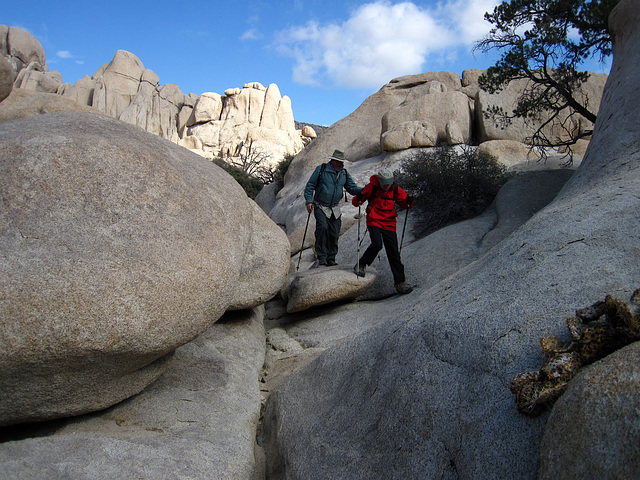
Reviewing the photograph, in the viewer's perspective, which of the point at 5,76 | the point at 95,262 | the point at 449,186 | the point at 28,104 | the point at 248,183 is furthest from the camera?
the point at 248,183

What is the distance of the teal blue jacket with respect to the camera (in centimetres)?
853

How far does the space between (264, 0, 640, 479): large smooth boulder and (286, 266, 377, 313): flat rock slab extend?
2.26 meters

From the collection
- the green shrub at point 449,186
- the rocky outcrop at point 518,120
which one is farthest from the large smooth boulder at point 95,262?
the rocky outcrop at point 518,120

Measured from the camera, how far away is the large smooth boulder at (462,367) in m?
2.69

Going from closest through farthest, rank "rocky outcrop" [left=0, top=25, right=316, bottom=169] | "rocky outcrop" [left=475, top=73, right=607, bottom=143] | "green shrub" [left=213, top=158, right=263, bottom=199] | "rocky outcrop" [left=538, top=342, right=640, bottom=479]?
"rocky outcrop" [left=538, top=342, right=640, bottom=479] < "rocky outcrop" [left=475, top=73, right=607, bottom=143] < "green shrub" [left=213, top=158, right=263, bottom=199] < "rocky outcrop" [left=0, top=25, right=316, bottom=169]

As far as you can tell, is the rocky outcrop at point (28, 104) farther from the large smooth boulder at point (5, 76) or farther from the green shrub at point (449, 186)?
the green shrub at point (449, 186)

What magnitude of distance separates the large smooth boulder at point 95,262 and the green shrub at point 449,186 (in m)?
6.28

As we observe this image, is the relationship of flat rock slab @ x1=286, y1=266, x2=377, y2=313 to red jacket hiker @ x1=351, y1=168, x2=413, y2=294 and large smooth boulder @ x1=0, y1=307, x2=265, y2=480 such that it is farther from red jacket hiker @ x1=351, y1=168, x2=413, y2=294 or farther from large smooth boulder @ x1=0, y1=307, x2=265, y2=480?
large smooth boulder @ x1=0, y1=307, x2=265, y2=480

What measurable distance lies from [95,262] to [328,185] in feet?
17.4

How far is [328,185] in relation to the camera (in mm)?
8547

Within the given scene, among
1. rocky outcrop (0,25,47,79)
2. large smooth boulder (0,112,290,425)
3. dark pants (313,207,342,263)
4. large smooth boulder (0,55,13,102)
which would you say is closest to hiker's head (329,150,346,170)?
dark pants (313,207,342,263)

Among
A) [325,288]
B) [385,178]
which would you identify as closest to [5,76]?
[325,288]

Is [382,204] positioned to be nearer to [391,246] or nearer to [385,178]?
[385,178]

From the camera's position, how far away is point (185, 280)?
409cm
